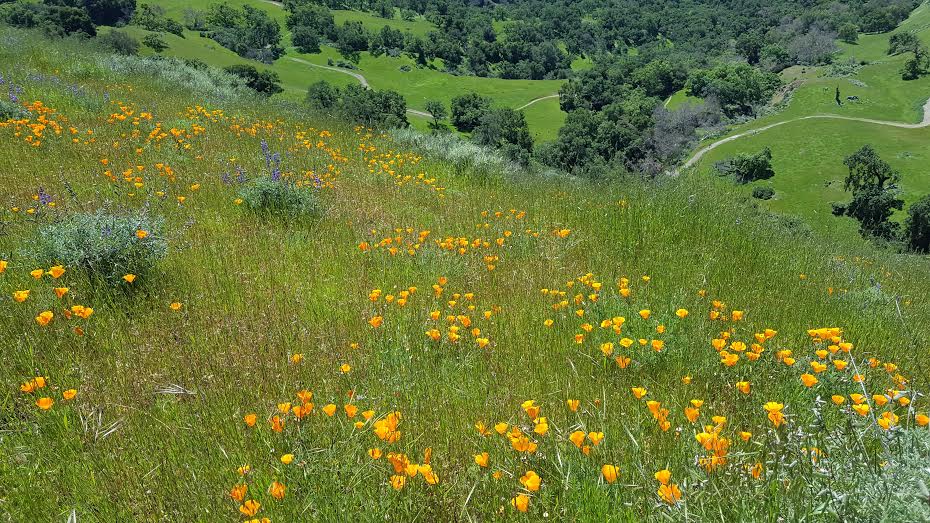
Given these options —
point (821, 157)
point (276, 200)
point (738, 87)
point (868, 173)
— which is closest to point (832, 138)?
point (821, 157)

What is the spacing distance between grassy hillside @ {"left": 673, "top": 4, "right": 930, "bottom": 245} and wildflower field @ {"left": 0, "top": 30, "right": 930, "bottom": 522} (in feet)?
135

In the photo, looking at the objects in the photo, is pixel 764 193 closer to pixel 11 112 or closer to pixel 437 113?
pixel 437 113

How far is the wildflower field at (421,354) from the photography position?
2.11m

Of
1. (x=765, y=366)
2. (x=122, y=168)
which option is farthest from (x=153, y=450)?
(x=122, y=168)

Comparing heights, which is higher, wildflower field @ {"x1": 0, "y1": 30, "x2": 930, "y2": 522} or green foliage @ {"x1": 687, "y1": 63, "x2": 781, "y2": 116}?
green foliage @ {"x1": 687, "y1": 63, "x2": 781, "y2": 116}

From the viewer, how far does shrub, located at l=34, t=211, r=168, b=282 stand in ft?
12.9

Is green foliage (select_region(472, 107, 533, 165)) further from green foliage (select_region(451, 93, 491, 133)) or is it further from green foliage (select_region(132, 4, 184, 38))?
green foliage (select_region(132, 4, 184, 38))

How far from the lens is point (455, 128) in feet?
332

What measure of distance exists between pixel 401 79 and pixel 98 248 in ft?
421

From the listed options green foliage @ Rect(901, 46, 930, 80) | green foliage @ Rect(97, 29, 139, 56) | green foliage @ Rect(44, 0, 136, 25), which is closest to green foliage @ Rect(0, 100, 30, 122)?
green foliage @ Rect(97, 29, 139, 56)

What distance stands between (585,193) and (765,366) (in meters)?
4.94

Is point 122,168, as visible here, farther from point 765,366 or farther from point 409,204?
point 765,366

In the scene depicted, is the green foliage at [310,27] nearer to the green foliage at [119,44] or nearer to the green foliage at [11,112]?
the green foliage at [119,44]

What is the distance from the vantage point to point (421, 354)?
347cm
